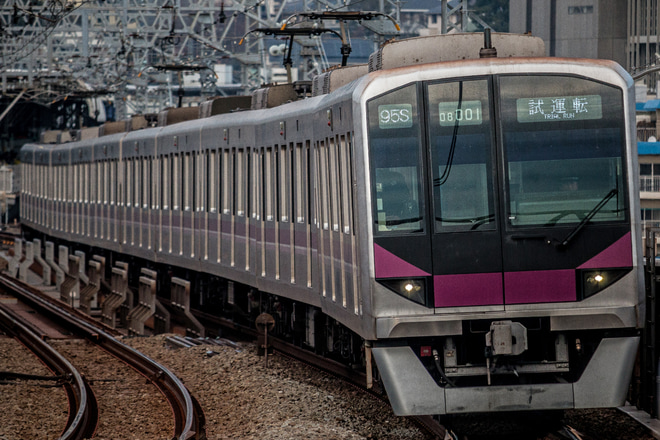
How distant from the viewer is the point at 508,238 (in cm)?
870

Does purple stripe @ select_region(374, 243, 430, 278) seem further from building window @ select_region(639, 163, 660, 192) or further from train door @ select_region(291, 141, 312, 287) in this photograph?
building window @ select_region(639, 163, 660, 192)

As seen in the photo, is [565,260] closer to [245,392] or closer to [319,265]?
[319,265]

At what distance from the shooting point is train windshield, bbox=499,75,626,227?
8711mm

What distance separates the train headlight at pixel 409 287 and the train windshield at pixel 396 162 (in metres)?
0.33

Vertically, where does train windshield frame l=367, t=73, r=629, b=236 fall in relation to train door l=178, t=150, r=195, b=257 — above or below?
above

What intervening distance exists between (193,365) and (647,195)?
11.9 metres

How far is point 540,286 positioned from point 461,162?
100 centimetres

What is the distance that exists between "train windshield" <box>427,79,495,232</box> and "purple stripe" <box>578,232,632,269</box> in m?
0.72

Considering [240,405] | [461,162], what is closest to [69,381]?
[240,405]

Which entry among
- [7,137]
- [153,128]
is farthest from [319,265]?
[7,137]

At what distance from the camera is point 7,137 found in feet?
220

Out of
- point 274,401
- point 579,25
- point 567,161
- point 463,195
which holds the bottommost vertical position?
point 274,401

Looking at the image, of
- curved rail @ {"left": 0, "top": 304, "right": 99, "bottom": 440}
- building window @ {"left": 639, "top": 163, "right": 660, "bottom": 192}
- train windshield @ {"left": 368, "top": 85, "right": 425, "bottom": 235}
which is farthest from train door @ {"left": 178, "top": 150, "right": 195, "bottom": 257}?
building window @ {"left": 639, "top": 163, "right": 660, "bottom": 192}

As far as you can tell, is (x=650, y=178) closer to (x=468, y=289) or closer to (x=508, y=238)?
(x=508, y=238)
